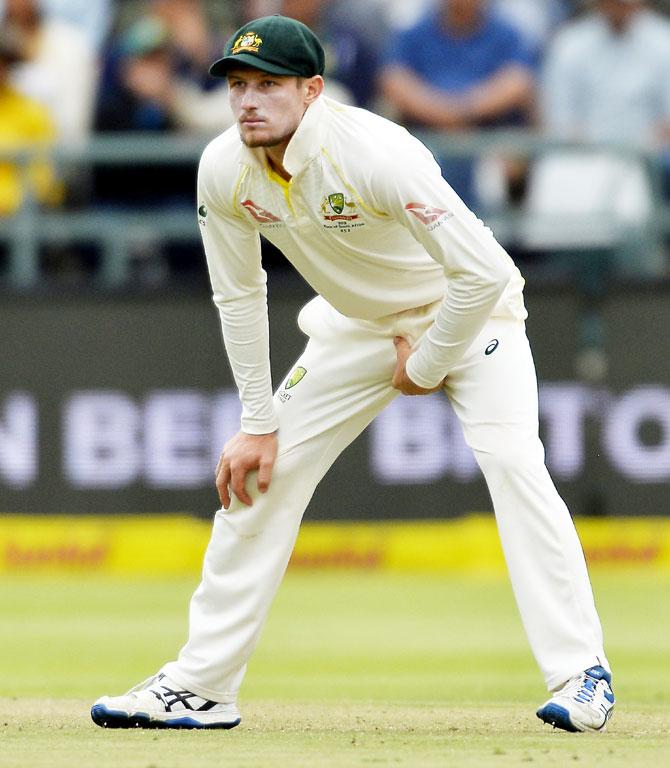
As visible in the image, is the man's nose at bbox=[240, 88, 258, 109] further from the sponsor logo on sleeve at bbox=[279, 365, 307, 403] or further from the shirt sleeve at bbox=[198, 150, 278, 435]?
the sponsor logo on sleeve at bbox=[279, 365, 307, 403]

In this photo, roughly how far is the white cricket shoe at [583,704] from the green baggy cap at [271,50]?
1.81m

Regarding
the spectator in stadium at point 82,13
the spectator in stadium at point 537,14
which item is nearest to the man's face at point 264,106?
the spectator in stadium at point 537,14

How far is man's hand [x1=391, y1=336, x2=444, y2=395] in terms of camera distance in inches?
202

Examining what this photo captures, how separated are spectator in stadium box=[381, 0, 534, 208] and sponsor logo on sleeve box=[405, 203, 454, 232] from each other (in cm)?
647

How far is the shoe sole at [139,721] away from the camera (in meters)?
5.07

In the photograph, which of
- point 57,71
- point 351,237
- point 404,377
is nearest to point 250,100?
point 351,237

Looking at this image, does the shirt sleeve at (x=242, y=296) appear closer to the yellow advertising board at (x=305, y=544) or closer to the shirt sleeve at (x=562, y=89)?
the yellow advertising board at (x=305, y=544)

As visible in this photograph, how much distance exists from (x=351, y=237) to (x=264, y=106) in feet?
1.48

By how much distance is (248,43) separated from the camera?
187 inches

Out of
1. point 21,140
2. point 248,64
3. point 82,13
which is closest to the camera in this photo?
point 248,64

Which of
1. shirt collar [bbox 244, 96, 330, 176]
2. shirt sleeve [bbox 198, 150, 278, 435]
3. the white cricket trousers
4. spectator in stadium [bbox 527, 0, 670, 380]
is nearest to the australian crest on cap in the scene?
shirt collar [bbox 244, 96, 330, 176]

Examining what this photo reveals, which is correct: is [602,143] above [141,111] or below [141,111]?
below

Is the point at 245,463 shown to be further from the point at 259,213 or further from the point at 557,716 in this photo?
the point at 557,716

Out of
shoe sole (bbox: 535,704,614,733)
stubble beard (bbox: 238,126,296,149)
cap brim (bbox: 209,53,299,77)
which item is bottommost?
shoe sole (bbox: 535,704,614,733)
